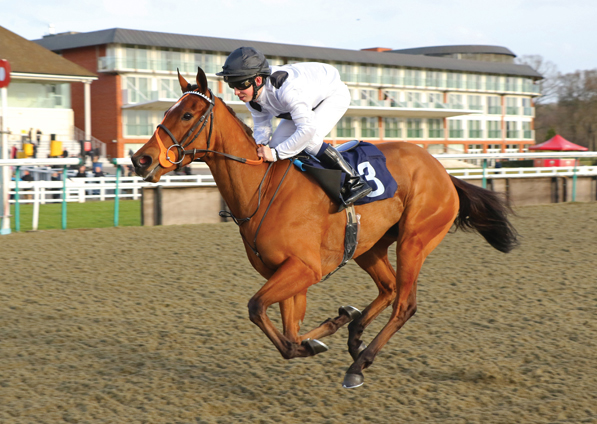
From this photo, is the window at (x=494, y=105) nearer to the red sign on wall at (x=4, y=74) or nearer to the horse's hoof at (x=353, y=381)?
the red sign on wall at (x=4, y=74)

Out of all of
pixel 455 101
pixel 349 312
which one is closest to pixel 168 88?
pixel 455 101

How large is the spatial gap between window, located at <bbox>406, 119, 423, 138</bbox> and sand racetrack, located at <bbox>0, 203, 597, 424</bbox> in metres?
33.7

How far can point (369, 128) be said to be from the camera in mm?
38281

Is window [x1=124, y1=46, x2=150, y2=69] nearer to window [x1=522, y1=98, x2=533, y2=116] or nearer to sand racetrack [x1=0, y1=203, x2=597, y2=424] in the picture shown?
sand racetrack [x1=0, y1=203, x2=597, y2=424]

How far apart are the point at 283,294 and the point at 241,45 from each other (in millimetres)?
34744

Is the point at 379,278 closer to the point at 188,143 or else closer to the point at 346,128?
the point at 188,143

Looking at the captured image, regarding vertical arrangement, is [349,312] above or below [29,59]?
below

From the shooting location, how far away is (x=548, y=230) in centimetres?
827

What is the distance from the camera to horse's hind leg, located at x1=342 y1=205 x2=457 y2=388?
3.74 metres

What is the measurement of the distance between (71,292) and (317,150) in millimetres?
2804

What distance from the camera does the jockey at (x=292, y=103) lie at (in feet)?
10.7

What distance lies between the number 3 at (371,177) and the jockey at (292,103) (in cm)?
7

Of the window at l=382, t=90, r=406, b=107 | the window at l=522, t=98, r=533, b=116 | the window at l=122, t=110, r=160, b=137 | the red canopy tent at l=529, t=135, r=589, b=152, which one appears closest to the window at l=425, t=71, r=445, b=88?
the window at l=382, t=90, r=406, b=107

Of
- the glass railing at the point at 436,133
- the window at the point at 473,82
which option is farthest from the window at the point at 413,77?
the window at the point at 473,82
